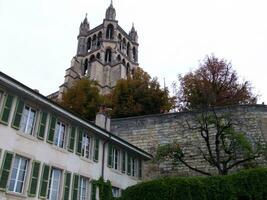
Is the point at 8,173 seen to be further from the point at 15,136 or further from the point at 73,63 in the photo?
the point at 73,63

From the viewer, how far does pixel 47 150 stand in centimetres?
1362

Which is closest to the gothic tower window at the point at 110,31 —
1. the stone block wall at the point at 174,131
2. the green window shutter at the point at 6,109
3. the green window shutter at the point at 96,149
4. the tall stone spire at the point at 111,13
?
the tall stone spire at the point at 111,13

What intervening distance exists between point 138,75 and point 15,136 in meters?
22.3

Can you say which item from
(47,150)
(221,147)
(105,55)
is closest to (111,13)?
(105,55)

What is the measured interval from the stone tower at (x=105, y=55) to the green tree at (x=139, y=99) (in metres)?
14.1

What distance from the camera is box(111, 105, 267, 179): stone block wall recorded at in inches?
839

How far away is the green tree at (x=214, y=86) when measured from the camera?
27.8 metres

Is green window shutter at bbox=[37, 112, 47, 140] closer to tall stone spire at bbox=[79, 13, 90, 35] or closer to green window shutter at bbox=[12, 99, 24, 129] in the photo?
green window shutter at bbox=[12, 99, 24, 129]

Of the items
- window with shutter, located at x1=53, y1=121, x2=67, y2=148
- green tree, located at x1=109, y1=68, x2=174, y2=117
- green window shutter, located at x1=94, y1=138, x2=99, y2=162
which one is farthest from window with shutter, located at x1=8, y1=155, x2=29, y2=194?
green tree, located at x1=109, y1=68, x2=174, y2=117

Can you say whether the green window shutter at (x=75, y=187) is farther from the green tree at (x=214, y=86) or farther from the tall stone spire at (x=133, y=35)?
the tall stone spire at (x=133, y=35)

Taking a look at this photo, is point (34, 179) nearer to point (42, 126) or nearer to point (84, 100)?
point (42, 126)

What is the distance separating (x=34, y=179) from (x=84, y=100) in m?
18.7

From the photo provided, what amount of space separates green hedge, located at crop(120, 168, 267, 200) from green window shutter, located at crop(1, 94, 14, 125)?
19.9 feet

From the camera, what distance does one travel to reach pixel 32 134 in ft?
43.4
